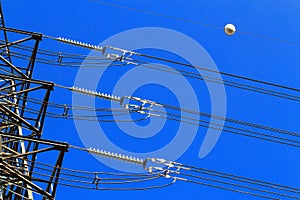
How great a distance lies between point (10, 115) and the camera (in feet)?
47.0

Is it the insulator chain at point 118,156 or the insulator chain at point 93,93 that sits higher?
the insulator chain at point 93,93

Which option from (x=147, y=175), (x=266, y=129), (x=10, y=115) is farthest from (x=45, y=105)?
(x=266, y=129)

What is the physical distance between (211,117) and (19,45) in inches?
247

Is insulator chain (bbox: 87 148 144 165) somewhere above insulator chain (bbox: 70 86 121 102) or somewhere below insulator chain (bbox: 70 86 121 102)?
below

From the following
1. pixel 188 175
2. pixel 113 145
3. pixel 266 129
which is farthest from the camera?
pixel 113 145

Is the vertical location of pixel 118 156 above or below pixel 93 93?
below

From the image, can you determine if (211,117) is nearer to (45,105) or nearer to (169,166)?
(169,166)

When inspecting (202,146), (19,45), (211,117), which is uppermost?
(19,45)

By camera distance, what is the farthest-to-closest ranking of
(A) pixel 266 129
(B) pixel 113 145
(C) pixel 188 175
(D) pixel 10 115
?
(B) pixel 113 145 < (D) pixel 10 115 < (A) pixel 266 129 < (C) pixel 188 175

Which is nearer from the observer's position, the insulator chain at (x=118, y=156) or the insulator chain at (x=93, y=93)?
the insulator chain at (x=118, y=156)

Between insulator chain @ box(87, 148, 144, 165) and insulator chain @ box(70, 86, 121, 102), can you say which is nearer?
insulator chain @ box(87, 148, 144, 165)

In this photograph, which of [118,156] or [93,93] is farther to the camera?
[93,93]

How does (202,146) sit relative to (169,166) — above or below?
above

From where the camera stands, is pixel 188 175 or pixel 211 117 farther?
pixel 211 117
